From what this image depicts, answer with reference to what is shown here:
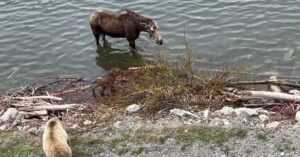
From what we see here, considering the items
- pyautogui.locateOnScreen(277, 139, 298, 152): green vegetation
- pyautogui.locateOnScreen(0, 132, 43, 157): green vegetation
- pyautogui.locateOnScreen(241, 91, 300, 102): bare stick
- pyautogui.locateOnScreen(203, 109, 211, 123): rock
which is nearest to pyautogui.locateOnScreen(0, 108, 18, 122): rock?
pyautogui.locateOnScreen(0, 132, 43, 157): green vegetation

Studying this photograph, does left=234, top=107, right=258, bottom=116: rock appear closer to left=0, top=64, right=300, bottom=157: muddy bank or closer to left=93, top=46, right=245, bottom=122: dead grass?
left=0, top=64, right=300, bottom=157: muddy bank

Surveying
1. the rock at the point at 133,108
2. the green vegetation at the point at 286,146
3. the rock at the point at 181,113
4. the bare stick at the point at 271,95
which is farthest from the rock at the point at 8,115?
the green vegetation at the point at 286,146

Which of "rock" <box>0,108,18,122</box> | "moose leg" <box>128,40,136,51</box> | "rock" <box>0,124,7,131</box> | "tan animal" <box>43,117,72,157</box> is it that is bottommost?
"moose leg" <box>128,40,136,51</box>

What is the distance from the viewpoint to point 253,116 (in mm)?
9234

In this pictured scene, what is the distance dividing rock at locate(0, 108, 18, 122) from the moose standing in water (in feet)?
16.7

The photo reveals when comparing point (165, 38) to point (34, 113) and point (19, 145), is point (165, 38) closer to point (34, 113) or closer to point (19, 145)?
point (34, 113)

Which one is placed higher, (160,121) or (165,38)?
(160,121)

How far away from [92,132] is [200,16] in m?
7.28

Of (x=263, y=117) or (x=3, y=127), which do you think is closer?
(x=263, y=117)

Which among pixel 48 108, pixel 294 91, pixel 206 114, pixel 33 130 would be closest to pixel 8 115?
pixel 48 108

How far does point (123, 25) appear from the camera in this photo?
49.3 feet

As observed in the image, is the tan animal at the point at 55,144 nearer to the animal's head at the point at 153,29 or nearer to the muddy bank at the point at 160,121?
the muddy bank at the point at 160,121

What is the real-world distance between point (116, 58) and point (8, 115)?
532 centimetres

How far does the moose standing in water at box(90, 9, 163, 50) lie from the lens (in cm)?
1442
